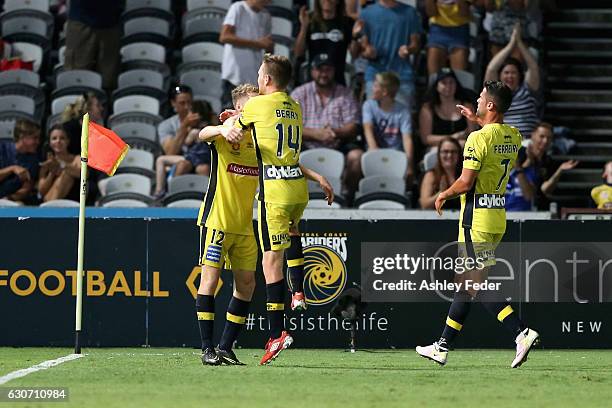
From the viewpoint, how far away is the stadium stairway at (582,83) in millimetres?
19406

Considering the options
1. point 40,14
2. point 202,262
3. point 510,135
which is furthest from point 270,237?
point 40,14

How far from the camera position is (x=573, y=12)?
70.4 ft

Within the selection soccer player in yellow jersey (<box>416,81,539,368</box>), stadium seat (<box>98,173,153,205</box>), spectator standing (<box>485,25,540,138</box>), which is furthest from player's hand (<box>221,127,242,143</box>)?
spectator standing (<box>485,25,540,138</box>)

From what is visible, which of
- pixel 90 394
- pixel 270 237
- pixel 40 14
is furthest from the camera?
pixel 40 14

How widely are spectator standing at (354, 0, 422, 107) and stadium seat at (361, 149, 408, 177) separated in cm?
140

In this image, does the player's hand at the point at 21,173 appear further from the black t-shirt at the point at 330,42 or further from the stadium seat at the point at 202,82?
the black t-shirt at the point at 330,42

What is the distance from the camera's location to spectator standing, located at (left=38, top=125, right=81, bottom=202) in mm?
16922

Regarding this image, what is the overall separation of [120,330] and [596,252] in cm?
484

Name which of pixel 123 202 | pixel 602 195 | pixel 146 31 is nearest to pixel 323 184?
pixel 123 202

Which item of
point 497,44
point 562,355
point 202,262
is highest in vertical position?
point 497,44

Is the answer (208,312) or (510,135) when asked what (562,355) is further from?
(208,312)

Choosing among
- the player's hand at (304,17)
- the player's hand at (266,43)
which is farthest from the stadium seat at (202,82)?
the player's hand at (304,17)

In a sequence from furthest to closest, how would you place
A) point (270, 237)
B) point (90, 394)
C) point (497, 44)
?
point (497, 44)
point (270, 237)
point (90, 394)

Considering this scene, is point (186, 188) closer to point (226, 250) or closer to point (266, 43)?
point (266, 43)
